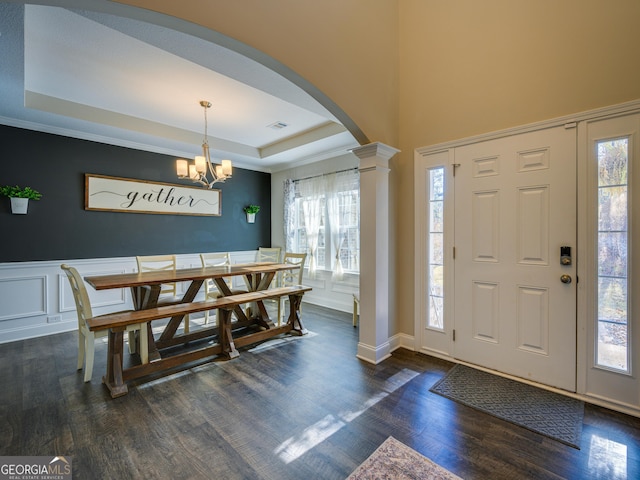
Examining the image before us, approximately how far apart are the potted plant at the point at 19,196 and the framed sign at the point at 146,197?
22.4 inches

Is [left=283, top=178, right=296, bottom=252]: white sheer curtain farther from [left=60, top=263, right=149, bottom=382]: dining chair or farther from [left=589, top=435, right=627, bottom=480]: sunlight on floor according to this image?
[left=589, top=435, right=627, bottom=480]: sunlight on floor

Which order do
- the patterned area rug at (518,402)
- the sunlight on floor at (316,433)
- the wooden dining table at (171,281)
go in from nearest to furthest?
the sunlight on floor at (316,433), the patterned area rug at (518,402), the wooden dining table at (171,281)

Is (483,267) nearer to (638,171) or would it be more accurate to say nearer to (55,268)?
(638,171)

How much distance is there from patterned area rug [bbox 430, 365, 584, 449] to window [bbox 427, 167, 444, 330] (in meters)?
0.58

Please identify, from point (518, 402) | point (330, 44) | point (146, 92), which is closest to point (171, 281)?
point (146, 92)

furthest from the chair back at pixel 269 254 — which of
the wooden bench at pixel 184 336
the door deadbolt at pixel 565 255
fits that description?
the door deadbolt at pixel 565 255

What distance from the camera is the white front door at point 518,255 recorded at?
227 cm

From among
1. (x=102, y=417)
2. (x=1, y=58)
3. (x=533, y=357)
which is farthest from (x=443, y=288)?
(x=1, y=58)

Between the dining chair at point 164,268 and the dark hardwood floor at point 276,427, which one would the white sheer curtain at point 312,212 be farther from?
the dark hardwood floor at point 276,427

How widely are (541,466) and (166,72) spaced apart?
162 inches

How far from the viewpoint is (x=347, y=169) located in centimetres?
468

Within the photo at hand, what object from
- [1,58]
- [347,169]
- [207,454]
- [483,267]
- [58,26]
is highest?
[58,26]

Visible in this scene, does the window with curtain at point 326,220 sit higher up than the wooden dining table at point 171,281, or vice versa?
the window with curtain at point 326,220

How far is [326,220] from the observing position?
5.04 m
